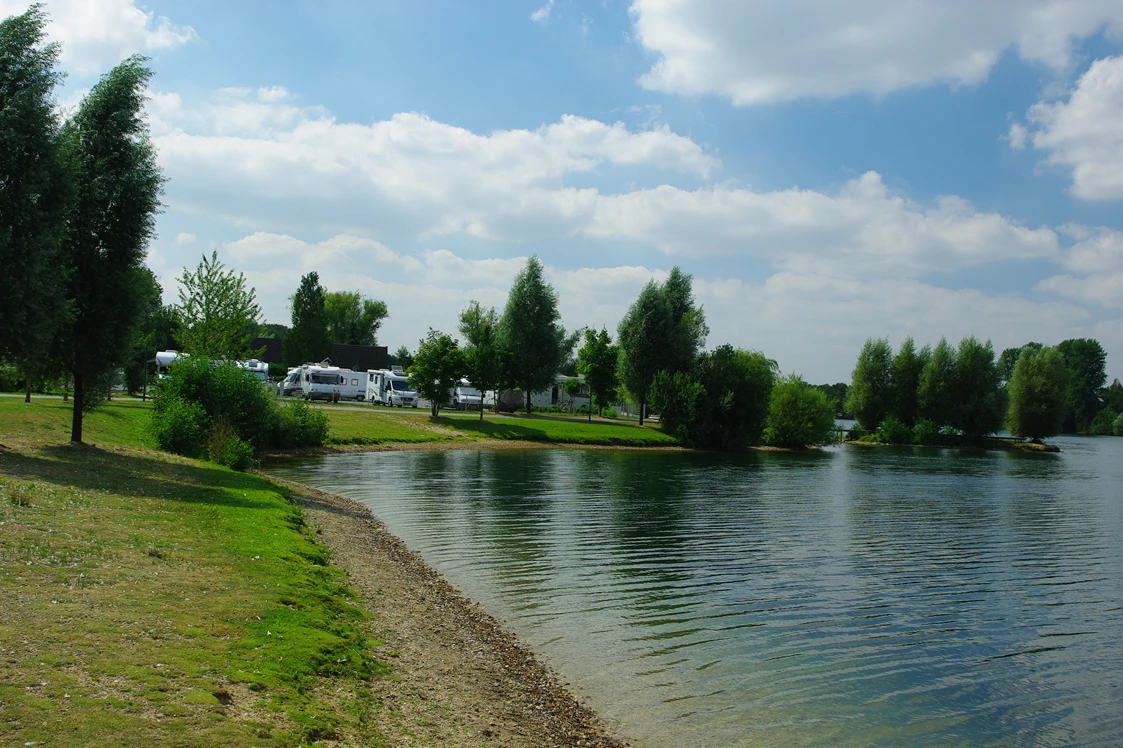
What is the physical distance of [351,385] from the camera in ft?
225

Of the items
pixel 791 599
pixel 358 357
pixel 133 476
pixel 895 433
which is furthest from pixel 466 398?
pixel 791 599

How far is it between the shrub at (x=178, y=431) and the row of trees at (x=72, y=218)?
2.56m

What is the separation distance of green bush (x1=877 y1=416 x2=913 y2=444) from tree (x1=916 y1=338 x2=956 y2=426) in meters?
3.01

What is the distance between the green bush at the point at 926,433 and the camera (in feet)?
273

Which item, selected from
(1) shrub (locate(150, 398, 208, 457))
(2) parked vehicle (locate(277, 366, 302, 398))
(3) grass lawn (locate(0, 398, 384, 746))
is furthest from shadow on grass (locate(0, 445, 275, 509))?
(2) parked vehicle (locate(277, 366, 302, 398))

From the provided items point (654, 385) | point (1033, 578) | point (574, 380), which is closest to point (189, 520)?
point (1033, 578)

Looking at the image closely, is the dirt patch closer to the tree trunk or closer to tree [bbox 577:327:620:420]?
the tree trunk

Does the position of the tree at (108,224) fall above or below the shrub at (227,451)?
above

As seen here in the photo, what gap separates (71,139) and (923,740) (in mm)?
22857

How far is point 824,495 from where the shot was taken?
33.6 m

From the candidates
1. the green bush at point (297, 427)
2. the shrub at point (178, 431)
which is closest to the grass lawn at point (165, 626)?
the shrub at point (178, 431)

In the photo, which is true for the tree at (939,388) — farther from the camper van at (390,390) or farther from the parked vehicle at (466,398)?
the camper van at (390,390)

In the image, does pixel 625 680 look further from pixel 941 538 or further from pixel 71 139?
pixel 71 139

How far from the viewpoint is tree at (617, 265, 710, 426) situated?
6662cm
